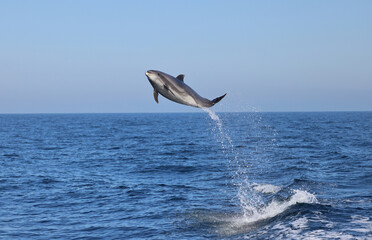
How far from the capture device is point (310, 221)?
17.1m

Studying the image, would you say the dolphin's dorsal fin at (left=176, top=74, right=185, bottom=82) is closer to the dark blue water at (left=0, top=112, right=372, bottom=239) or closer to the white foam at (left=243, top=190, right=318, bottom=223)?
the dark blue water at (left=0, top=112, right=372, bottom=239)

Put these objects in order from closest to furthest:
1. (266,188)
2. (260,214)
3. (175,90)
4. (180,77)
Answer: (175,90)
(180,77)
(260,214)
(266,188)

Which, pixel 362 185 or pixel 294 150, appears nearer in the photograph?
pixel 362 185

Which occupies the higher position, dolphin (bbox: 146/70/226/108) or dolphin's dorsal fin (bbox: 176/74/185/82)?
dolphin's dorsal fin (bbox: 176/74/185/82)

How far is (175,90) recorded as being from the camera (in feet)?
24.6

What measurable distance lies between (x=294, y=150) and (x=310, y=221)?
2911 cm

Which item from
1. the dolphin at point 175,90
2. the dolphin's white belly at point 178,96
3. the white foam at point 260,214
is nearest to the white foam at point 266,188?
the white foam at point 260,214

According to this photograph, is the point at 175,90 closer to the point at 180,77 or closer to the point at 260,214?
the point at 180,77

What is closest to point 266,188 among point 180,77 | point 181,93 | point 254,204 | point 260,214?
point 254,204

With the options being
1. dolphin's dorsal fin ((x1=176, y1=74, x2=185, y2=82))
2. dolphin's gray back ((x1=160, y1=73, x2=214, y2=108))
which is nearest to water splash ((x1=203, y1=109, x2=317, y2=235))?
dolphin's dorsal fin ((x1=176, y1=74, x2=185, y2=82))

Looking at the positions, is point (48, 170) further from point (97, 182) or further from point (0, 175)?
point (97, 182)

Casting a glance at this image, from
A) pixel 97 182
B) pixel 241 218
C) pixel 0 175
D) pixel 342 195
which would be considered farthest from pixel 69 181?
pixel 342 195

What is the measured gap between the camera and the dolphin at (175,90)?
24.1 feet

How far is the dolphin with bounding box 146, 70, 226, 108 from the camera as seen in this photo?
7332 mm
